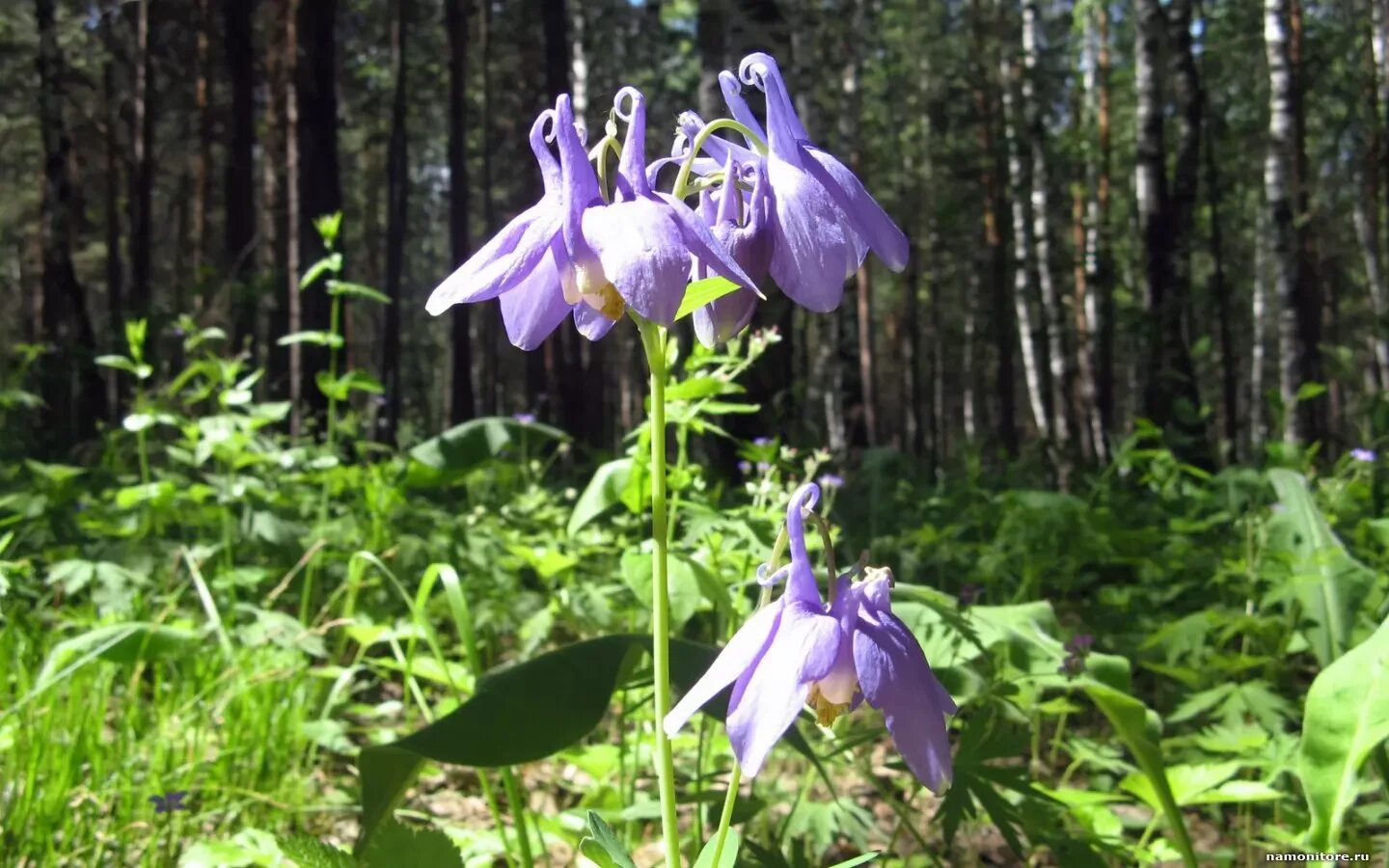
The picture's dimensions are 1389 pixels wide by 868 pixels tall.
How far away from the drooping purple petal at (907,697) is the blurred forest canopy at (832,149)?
3.32 metres

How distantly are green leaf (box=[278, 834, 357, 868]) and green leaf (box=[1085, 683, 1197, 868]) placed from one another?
118cm

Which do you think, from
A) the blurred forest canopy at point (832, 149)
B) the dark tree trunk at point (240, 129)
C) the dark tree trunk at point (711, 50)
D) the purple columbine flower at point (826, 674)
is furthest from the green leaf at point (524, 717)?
the dark tree trunk at point (240, 129)

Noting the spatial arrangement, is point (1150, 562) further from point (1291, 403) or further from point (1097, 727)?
point (1291, 403)

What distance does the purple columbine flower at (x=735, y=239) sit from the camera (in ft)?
3.61

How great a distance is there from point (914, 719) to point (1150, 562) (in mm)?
3282

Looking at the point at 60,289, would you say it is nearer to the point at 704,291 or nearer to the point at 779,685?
the point at 704,291

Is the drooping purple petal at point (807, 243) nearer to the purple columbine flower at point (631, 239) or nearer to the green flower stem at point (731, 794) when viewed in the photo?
the purple columbine flower at point (631, 239)

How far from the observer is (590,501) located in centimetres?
240

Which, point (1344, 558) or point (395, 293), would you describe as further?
point (395, 293)

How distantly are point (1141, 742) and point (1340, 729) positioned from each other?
304 mm

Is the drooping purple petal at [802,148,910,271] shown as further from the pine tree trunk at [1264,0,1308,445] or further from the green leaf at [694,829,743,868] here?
the pine tree trunk at [1264,0,1308,445]

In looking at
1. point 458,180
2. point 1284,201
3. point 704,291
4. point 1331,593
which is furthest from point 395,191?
point 704,291

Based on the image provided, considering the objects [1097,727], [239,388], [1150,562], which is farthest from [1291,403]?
[239,388]

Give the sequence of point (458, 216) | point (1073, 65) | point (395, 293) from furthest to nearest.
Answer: point (1073, 65)
point (395, 293)
point (458, 216)
